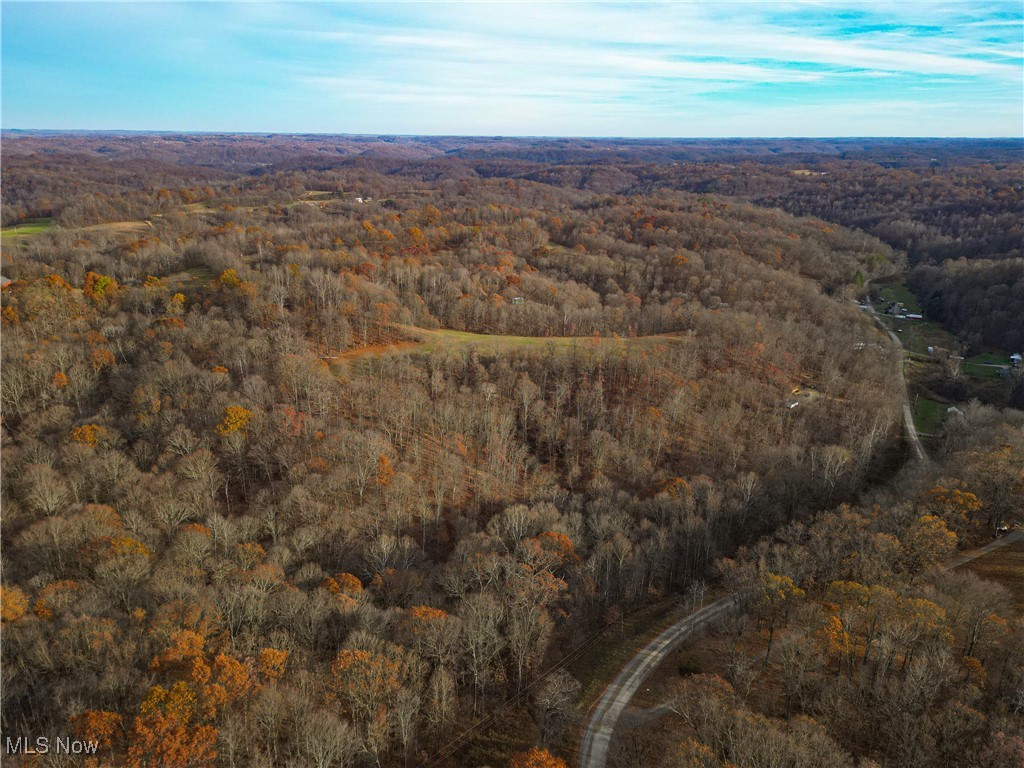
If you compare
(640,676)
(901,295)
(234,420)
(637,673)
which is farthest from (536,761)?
(901,295)

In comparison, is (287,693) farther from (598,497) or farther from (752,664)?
(598,497)

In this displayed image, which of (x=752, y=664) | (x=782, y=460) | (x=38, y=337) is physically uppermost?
(x=38, y=337)

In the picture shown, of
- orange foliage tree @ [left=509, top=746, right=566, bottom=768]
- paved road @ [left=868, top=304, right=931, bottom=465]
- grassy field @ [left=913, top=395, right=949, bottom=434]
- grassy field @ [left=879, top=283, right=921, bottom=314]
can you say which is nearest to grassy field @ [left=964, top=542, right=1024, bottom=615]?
paved road @ [left=868, top=304, right=931, bottom=465]

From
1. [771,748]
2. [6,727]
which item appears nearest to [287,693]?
[6,727]

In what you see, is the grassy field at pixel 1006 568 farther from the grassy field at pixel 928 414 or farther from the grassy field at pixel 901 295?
the grassy field at pixel 901 295

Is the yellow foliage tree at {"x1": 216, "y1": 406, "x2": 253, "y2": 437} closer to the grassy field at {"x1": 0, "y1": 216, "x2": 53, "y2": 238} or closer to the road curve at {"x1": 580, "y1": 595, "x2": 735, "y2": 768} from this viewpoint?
the road curve at {"x1": 580, "y1": 595, "x2": 735, "y2": 768}

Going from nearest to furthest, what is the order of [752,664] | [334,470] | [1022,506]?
1. [752,664]
2. [1022,506]
3. [334,470]
